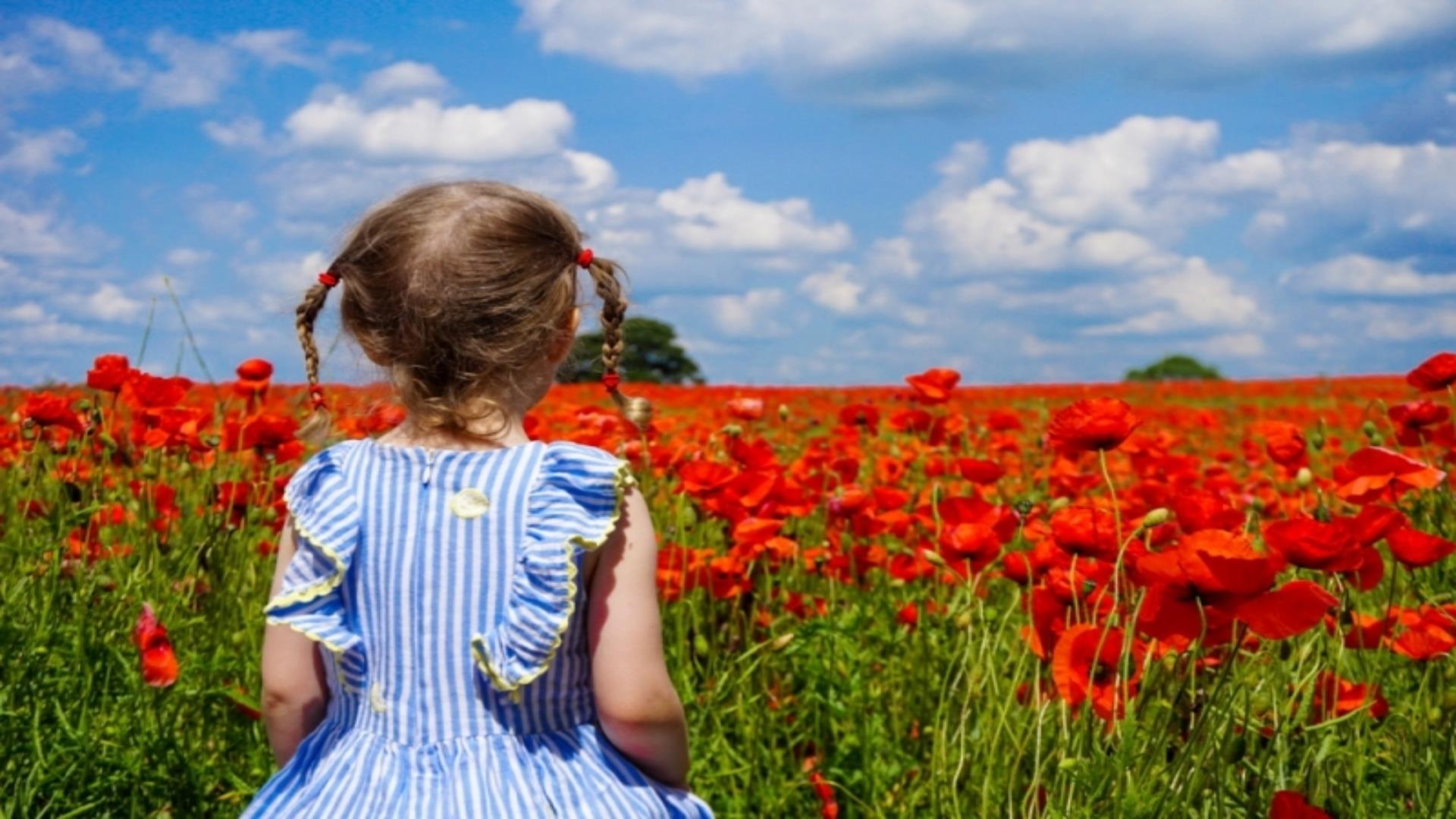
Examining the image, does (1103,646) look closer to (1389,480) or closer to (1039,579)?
(1039,579)

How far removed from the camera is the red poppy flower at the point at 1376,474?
213cm

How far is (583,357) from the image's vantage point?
204 cm

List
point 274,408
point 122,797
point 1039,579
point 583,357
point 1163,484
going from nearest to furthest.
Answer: point 583,357, point 1039,579, point 122,797, point 1163,484, point 274,408

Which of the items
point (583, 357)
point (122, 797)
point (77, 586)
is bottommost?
point (122, 797)

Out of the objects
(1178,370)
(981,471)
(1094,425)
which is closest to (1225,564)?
(1094,425)

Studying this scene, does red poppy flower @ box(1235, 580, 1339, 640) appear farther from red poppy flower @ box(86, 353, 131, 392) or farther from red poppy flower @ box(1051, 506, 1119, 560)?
red poppy flower @ box(86, 353, 131, 392)

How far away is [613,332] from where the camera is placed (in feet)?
6.44

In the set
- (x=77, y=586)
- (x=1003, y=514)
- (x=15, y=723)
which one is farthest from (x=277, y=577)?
(x=1003, y=514)

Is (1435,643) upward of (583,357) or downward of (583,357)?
downward

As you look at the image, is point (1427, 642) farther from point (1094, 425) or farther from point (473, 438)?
point (473, 438)

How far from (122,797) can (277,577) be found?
0.88 metres

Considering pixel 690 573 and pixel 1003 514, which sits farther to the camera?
pixel 690 573

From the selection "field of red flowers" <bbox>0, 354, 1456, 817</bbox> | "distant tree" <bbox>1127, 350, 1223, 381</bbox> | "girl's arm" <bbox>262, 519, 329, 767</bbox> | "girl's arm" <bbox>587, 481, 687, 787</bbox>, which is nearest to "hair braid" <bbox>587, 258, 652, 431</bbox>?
"girl's arm" <bbox>587, 481, 687, 787</bbox>

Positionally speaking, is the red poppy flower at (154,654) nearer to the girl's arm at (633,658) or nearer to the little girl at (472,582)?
the little girl at (472,582)
